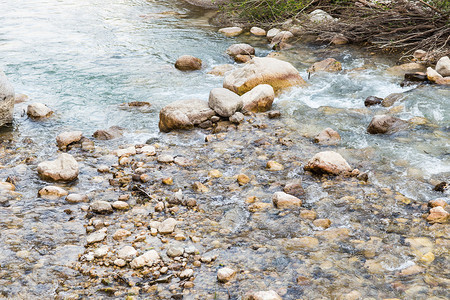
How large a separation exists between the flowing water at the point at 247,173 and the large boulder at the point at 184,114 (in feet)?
0.67

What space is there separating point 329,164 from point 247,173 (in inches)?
37.8

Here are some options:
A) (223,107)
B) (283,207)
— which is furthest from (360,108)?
(283,207)

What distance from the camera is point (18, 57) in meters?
9.45

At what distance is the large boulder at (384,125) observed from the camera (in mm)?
5859

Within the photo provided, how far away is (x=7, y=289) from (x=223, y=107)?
13.6 feet

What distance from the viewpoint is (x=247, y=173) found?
16.3 ft

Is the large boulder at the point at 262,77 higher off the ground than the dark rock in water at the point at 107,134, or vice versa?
the large boulder at the point at 262,77

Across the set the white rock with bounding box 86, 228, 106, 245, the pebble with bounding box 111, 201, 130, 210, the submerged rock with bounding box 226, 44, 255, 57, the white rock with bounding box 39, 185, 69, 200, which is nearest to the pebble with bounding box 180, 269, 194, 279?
the white rock with bounding box 86, 228, 106, 245

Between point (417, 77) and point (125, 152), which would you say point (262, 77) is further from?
point (125, 152)

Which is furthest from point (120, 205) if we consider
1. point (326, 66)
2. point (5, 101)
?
point (326, 66)

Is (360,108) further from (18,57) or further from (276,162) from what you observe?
(18,57)

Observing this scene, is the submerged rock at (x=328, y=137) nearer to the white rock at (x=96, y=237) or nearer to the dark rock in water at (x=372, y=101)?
the dark rock in water at (x=372, y=101)

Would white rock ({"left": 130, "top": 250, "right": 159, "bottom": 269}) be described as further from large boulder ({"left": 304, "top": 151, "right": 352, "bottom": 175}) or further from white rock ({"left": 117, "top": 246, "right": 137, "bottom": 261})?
large boulder ({"left": 304, "top": 151, "right": 352, "bottom": 175})

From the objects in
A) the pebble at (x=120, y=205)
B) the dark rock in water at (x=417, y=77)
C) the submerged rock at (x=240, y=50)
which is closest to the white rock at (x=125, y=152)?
the pebble at (x=120, y=205)
